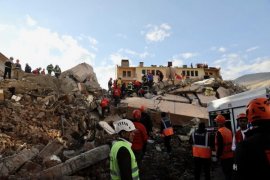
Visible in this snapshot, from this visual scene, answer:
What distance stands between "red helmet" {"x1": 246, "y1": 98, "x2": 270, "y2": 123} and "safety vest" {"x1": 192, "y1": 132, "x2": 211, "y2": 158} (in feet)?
19.2

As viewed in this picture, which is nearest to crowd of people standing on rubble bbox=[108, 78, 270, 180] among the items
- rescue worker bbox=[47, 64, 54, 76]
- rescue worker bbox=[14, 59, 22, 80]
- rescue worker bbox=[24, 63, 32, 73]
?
rescue worker bbox=[14, 59, 22, 80]

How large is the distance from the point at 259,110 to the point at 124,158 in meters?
1.62

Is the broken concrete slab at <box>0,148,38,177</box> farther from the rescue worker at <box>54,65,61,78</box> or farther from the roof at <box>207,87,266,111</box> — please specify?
the rescue worker at <box>54,65,61,78</box>

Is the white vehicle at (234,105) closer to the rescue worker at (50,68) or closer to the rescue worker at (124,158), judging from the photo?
the rescue worker at (124,158)

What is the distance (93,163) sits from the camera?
8.91 meters

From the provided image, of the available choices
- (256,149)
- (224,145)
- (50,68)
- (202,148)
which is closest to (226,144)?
(224,145)

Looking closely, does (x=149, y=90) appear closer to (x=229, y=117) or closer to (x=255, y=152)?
(x=229, y=117)

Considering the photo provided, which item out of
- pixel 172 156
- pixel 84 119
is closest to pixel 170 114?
pixel 84 119

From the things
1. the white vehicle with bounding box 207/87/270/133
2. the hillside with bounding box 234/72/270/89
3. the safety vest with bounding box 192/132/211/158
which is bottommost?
the safety vest with bounding box 192/132/211/158

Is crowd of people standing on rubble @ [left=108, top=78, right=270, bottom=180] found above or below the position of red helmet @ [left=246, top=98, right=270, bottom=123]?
below

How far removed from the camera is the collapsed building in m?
8.95

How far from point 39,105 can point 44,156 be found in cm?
868

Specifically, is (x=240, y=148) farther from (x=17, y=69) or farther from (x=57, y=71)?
(x=57, y=71)

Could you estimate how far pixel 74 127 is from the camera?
15.8 meters
